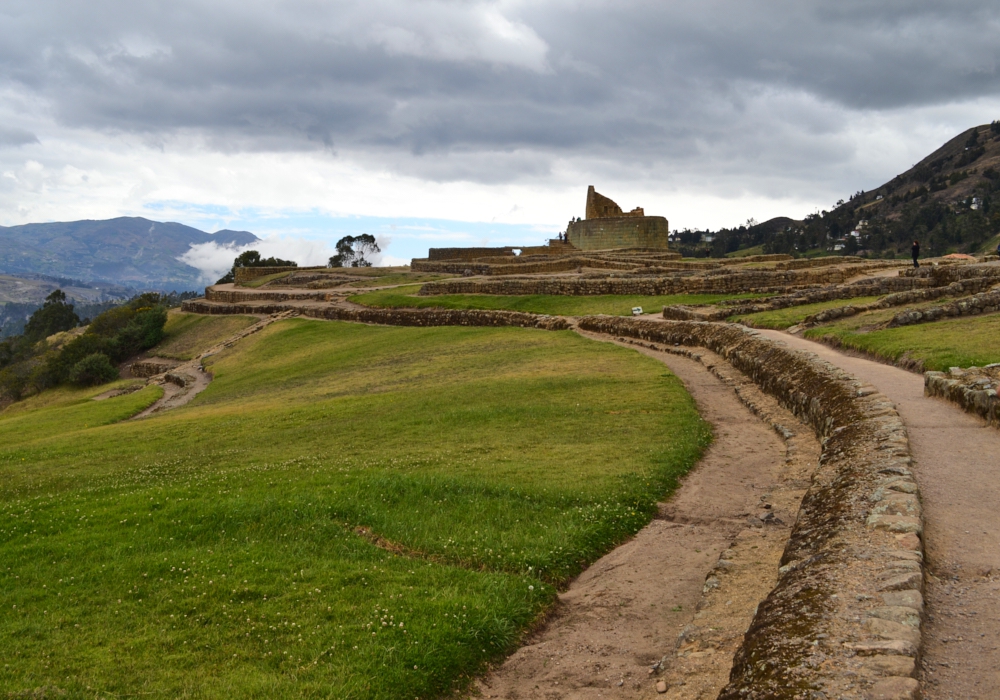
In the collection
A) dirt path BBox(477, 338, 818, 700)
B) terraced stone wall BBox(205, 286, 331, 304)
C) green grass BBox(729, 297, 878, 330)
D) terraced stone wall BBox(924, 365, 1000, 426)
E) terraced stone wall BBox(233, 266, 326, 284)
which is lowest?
dirt path BBox(477, 338, 818, 700)

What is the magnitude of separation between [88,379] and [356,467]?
115 feet

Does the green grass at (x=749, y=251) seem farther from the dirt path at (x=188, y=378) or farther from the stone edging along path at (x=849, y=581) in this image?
the stone edging along path at (x=849, y=581)

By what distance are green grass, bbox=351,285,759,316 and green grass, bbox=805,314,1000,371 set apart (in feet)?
36.4

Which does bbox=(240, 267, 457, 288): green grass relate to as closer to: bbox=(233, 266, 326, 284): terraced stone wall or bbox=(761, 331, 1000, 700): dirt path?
bbox=(233, 266, 326, 284): terraced stone wall

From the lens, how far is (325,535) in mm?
8336

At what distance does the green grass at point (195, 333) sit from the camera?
4243 centimetres

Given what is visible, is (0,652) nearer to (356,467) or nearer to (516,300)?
(356,467)

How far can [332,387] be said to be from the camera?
74.1 ft

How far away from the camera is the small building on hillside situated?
5903 cm

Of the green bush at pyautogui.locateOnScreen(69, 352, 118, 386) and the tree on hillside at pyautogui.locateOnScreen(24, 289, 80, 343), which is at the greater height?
the tree on hillside at pyautogui.locateOnScreen(24, 289, 80, 343)

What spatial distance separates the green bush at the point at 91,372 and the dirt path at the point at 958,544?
39.4 metres

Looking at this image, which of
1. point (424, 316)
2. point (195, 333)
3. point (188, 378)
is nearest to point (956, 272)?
point (424, 316)

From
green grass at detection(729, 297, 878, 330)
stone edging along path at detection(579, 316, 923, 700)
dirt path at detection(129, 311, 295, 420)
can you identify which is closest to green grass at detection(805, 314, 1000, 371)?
green grass at detection(729, 297, 878, 330)

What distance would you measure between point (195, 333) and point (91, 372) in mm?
6851
